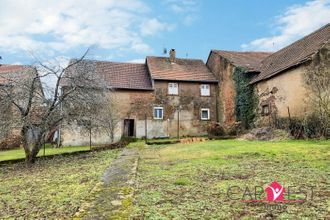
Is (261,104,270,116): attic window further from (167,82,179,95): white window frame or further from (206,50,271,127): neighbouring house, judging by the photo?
(167,82,179,95): white window frame

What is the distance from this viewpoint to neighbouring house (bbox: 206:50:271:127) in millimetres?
28375

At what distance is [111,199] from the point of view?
649cm

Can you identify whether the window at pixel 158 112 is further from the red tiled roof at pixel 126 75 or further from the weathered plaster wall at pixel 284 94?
the weathered plaster wall at pixel 284 94

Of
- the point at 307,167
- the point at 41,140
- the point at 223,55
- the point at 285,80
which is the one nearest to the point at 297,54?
the point at 285,80

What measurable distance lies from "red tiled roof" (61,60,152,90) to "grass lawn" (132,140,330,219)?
18.9 m

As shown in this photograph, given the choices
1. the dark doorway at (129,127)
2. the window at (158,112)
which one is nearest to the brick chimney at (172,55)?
the window at (158,112)

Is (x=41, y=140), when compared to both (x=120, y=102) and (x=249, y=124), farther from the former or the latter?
(x=249, y=124)

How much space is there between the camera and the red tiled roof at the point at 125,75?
30069 millimetres

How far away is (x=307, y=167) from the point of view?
929cm

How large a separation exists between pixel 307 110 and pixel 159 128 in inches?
552

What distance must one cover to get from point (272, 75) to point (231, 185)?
17567 mm

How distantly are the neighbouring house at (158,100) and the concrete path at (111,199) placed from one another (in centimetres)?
2018

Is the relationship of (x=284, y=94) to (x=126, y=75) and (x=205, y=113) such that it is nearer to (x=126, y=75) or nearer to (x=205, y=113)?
(x=205, y=113)

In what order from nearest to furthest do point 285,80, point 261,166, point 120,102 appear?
point 261,166, point 285,80, point 120,102
